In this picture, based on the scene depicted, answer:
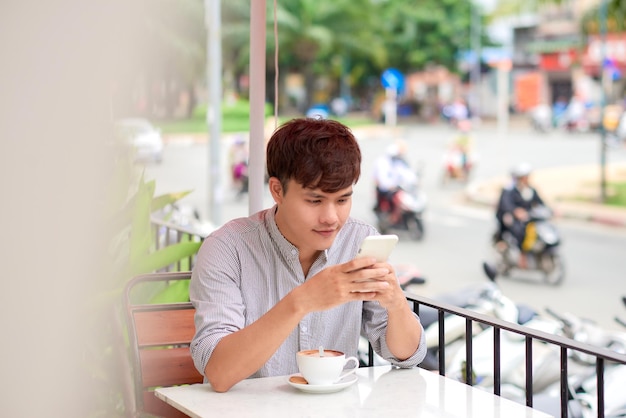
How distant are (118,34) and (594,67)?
39.7 metres

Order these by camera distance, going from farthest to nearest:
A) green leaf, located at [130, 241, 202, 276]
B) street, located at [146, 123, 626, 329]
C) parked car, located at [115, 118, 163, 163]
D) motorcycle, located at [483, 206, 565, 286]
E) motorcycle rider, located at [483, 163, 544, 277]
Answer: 1. motorcycle rider, located at [483, 163, 544, 277]
2. motorcycle, located at [483, 206, 565, 286]
3. street, located at [146, 123, 626, 329]
4. parked car, located at [115, 118, 163, 163]
5. green leaf, located at [130, 241, 202, 276]

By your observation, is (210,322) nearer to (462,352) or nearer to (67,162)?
(67,162)

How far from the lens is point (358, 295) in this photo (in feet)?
6.54

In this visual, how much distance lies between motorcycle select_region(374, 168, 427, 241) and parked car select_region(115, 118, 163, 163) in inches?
326

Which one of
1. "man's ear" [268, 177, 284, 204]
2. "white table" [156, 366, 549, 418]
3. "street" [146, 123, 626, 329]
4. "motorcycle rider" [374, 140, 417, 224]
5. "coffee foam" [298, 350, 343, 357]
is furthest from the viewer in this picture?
"motorcycle rider" [374, 140, 417, 224]

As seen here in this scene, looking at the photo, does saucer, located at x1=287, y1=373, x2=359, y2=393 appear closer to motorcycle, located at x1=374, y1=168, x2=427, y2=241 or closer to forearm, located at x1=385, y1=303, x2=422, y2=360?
forearm, located at x1=385, y1=303, x2=422, y2=360

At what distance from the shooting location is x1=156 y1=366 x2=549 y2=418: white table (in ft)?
6.35

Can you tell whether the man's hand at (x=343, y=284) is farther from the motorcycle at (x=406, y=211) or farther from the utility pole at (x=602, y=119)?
the utility pole at (x=602, y=119)

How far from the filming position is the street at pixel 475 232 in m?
9.18

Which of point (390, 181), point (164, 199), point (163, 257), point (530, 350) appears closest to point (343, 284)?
point (530, 350)

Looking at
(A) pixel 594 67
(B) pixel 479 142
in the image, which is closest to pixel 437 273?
(B) pixel 479 142

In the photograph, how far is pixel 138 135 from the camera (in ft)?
13.0

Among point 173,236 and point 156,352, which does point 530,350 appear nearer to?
point 156,352

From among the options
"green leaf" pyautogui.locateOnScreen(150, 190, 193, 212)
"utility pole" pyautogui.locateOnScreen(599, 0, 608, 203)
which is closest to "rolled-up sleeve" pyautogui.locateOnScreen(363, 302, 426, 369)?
"green leaf" pyautogui.locateOnScreen(150, 190, 193, 212)
